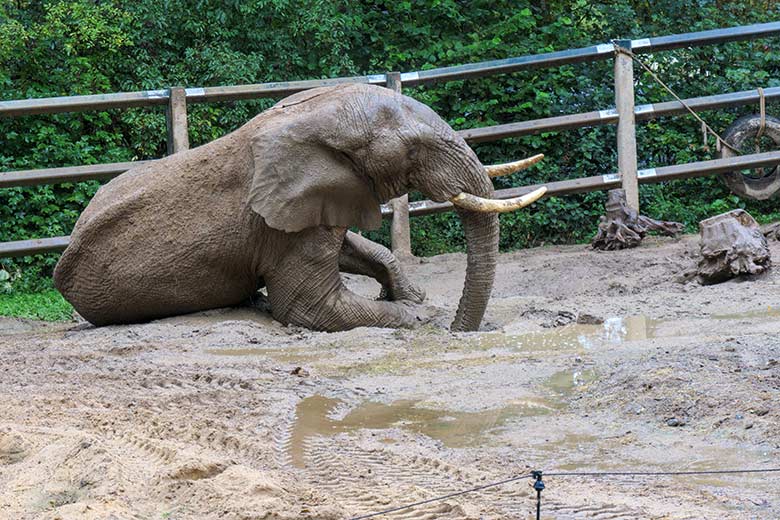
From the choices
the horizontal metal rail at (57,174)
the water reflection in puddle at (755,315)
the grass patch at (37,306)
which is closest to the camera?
the water reflection in puddle at (755,315)

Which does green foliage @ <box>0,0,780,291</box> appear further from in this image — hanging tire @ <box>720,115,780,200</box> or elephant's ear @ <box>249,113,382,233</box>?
elephant's ear @ <box>249,113,382,233</box>

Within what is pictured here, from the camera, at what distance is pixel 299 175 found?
859cm

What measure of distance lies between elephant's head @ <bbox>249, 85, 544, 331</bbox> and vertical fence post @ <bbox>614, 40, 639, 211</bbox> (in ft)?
12.8

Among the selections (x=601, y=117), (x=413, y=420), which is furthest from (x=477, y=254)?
(x=601, y=117)

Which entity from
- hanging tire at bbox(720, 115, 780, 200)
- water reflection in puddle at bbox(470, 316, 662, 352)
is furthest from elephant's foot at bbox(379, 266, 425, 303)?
Answer: hanging tire at bbox(720, 115, 780, 200)

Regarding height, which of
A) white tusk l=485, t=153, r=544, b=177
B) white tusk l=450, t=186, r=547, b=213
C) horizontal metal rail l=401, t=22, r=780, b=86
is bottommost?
white tusk l=450, t=186, r=547, b=213

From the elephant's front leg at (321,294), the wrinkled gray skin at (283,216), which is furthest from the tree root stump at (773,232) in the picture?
the elephant's front leg at (321,294)

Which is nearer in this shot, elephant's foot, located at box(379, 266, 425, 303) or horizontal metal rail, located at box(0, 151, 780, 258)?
elephant's foot, located at box(379, 266, 425, 303)

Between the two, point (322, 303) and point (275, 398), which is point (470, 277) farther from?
point (275, 398)

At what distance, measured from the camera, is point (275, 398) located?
6176 mm

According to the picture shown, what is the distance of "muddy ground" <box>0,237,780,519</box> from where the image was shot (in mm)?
4168

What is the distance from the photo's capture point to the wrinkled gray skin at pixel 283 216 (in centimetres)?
860

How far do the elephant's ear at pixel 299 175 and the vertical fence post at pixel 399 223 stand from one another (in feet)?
11.0

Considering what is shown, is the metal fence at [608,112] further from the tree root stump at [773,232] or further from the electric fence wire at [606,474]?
the electric fence wire at [606,474]
